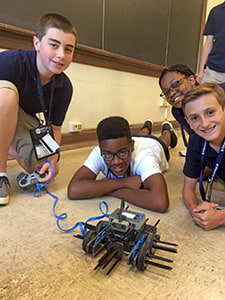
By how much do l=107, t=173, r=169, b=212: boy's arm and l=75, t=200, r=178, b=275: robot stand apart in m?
0.27

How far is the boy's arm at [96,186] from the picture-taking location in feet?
3.72

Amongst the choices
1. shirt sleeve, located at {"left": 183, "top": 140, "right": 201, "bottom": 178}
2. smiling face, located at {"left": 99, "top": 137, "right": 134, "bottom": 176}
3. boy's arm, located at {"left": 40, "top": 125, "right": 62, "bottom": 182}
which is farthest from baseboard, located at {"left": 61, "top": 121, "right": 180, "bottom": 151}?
shirt sleeve, located at {"left": 183, "top": 140, "right": 201, "bottom": 178}

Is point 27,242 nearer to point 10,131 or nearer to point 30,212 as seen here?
point 30,212

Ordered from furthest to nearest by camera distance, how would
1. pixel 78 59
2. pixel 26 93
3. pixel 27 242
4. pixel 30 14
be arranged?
pixel 78 59, pixel 30 14, pixel 26 93, pixel 27 242

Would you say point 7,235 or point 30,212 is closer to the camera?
point 7,235

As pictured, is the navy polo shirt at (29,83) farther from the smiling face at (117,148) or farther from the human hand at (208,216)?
the human hand at (208,216)

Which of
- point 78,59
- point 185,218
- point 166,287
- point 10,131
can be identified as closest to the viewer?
point 166,287

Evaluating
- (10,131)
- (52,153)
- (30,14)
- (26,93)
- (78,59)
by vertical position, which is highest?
(30,14)

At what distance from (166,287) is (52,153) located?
2.78 ft

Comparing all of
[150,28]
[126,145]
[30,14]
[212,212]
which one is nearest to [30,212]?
[126,145]

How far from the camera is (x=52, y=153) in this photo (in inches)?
51.2

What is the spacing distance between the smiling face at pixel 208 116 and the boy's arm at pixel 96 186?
0.36m

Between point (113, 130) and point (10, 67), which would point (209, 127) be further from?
point (10, 67)

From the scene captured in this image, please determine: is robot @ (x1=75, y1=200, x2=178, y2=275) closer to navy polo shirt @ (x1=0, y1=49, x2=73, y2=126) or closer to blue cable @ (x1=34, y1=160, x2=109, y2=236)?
blue cable @ (x1=34, y1=160, x2=109, y2=236)
